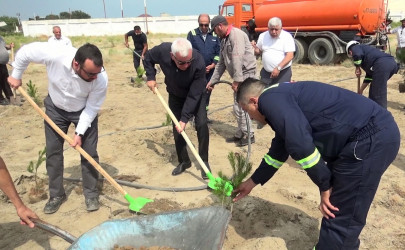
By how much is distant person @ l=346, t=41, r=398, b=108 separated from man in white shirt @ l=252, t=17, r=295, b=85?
0.86 meters

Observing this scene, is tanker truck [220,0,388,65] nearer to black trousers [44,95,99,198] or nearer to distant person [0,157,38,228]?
black trousers [44,95,99,198]

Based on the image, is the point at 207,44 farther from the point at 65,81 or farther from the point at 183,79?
the point at 65,81

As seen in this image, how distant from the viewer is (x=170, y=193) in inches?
148

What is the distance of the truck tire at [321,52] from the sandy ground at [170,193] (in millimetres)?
5714

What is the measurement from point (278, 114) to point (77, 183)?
120 inches

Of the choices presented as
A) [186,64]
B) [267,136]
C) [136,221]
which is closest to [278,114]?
[136,221]

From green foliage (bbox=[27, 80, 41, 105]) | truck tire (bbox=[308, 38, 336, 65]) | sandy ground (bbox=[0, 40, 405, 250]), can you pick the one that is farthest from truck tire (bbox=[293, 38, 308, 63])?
green foliage (bbox=[27, 80, 41, 105])

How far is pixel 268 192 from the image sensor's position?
3.65 m

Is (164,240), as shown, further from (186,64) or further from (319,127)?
(186,64)

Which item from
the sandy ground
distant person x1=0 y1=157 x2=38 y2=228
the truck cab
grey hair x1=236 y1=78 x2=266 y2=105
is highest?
the truck cab

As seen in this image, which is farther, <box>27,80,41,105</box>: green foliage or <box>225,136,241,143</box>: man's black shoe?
<box>27,80,41,105</box>: green foliage

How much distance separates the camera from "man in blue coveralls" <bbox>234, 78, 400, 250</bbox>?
1854mm

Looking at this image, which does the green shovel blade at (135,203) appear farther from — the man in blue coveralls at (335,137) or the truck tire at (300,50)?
the truck tire at (300,50)

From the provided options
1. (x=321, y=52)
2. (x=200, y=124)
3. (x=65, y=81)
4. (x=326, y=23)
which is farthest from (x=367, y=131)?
(x=321, y=52)
